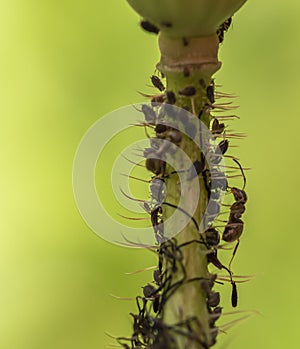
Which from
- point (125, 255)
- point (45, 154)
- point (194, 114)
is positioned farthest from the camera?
point (45, 154)

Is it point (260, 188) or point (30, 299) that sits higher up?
point (260, 188)

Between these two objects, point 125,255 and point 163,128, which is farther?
point 125,255

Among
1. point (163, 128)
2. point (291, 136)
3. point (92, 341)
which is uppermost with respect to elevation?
point (291, 136)

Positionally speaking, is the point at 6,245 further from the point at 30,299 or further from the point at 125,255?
the point at 125,255

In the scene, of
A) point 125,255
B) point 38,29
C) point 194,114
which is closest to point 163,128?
point 194,114

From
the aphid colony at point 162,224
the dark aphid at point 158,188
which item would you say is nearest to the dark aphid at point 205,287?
the aphid colony at point 162,224

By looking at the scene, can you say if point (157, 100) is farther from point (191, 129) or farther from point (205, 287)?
point (205, 287)
